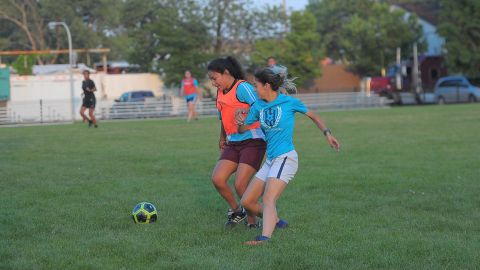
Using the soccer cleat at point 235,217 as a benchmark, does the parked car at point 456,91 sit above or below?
above

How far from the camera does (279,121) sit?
6988 mm

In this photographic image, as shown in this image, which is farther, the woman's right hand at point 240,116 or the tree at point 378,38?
the tree at point 378,38

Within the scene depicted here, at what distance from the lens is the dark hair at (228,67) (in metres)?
7.84

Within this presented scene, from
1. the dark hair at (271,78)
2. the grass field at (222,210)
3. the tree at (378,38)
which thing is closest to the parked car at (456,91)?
the tree at (378,38)

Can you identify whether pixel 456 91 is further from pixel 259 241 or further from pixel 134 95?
pixel 259 241

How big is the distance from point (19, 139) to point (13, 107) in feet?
49.9

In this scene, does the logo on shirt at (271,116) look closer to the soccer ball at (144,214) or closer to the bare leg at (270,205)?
the bare leg at (270,205)

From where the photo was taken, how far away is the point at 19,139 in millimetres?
21141

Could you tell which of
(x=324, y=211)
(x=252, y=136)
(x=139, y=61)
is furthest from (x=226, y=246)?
(x=139, y=61)

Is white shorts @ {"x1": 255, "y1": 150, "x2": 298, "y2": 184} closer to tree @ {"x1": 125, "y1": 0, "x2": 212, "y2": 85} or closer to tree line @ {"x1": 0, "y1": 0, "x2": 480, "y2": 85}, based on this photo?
tree line @ {"x1": 0, "y1": 0, "x2": 480, "y2": 85}

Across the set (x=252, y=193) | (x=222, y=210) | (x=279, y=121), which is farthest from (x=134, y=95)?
(x=279, y=121)

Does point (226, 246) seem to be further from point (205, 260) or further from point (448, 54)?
point (448, 54)

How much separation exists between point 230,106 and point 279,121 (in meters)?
1.03

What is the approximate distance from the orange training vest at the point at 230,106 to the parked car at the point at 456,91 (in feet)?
133
